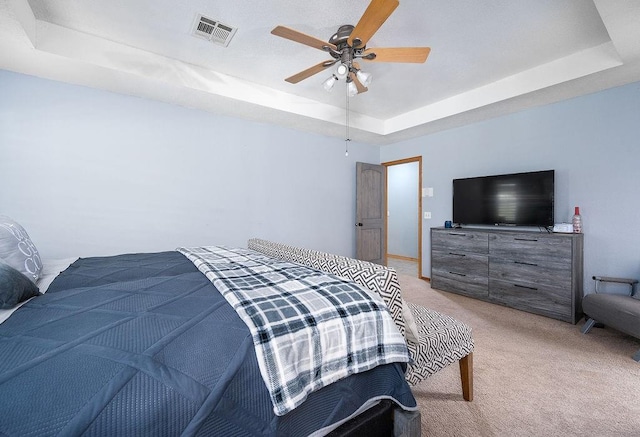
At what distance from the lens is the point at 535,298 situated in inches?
120

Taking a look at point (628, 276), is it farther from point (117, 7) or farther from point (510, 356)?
point (117, 7)

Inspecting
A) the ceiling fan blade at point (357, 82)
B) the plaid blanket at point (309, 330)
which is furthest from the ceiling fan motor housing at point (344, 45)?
the plaid blanket at point (309, 330)

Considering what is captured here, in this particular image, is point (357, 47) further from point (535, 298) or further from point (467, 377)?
point (535, 298)

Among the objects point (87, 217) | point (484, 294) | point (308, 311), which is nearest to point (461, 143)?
point (484, 294)

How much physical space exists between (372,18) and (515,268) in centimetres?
312

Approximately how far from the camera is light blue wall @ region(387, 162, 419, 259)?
21.2 feet

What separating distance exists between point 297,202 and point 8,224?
122 inches

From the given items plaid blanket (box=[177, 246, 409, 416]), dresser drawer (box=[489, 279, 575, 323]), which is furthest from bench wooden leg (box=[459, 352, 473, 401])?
dresser drawer (box=[489, 279, 575, 323])

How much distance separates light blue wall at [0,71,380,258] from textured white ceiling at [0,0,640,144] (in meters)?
0.26

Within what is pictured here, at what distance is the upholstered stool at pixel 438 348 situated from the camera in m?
1.34

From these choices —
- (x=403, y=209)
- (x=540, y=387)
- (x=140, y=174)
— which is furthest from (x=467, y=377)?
(x=403, y=209)

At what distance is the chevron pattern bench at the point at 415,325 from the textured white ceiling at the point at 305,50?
194cm

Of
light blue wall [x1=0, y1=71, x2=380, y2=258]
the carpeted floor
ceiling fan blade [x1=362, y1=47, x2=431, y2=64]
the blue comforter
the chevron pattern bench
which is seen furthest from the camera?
light blue wall [x1=0, y1=71, x2=380, y2=258]

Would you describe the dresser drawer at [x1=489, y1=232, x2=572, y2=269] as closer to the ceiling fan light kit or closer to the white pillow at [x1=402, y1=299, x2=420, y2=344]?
the ceiling fan light kit
